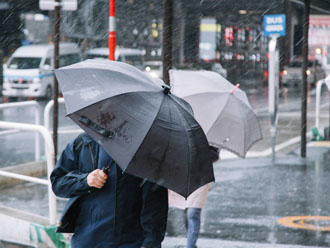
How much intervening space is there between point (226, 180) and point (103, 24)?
34.2m

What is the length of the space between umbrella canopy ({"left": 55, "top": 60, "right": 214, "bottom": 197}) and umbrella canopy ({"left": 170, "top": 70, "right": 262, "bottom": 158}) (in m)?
1.97

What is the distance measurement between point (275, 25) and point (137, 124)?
32.9 feet

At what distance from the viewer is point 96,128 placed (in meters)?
3.38

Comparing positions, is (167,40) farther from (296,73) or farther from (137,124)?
(296,73)

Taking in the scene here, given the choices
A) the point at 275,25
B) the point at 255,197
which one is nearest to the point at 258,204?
the point at 255,197

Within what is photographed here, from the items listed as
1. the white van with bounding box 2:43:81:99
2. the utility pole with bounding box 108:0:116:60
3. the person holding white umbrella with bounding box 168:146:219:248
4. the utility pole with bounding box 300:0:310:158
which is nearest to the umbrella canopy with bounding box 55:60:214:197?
the utility pole with bounding box 108:0:116:60

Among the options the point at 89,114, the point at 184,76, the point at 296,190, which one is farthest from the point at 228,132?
the point at 296,190

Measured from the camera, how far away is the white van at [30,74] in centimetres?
2778

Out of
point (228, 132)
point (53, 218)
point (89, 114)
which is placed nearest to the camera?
point (89, 114)

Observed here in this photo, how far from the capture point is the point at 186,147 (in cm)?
351

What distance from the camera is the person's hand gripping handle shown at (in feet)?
11.4

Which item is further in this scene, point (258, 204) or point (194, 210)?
point (258, 204)

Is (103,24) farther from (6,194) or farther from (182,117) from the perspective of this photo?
(182,117)

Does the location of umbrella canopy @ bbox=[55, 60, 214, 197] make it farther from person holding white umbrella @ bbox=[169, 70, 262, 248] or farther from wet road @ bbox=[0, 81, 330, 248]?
wet road @ bbox=[0, 81, 330, 248]
